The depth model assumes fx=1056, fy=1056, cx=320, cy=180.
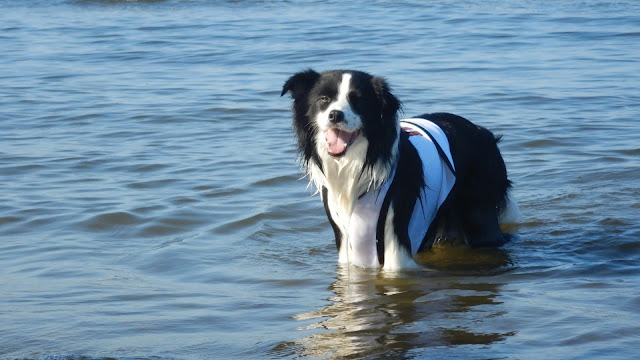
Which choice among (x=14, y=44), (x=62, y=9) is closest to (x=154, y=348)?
(x=14, y=44)

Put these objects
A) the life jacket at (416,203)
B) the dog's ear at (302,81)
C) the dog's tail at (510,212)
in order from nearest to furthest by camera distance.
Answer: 1. the dog's ear at (302,81)
2. the life jacket at (416,203)
3. the dog's tail at (510,212)

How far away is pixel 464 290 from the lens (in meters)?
6.08

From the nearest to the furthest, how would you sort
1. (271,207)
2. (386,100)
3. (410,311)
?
(410,311) → (386,100) → (271,207)

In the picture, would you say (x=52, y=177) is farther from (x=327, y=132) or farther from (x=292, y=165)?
(x=327, y=132)

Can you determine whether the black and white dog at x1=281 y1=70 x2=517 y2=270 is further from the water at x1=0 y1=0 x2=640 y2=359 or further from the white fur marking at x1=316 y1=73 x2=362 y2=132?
the water at x1=0 y1=0 x2=640 y2=359

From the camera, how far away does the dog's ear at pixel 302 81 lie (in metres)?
6.00

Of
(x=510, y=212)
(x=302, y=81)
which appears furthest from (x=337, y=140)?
(x=510, y=212)

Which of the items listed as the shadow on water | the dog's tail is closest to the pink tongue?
the shadow on water

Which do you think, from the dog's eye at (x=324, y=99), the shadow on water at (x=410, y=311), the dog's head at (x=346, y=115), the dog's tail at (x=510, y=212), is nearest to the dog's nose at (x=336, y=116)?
the dog's head at (x=346, y=115)

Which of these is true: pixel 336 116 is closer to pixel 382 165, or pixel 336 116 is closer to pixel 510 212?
pixel 382 165

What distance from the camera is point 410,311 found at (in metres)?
5.68

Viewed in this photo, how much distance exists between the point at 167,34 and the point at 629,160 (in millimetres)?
10624

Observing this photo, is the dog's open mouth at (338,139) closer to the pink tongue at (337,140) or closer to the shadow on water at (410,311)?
the pink tongue at (337,140)

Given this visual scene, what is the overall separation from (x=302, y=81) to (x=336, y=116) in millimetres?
428
